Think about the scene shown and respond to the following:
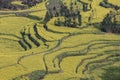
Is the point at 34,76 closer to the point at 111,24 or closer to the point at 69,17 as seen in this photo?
the point at 111,24

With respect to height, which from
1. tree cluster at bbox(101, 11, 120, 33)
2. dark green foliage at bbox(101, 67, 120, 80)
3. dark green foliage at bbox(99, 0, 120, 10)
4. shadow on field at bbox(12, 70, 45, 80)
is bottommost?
dark green foliage at bbox(101, 67, 120, 80)

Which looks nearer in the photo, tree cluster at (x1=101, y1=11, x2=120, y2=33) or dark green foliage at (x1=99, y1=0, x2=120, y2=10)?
tree cluster at (x1=101, y1=11, x2=120, y2=33)

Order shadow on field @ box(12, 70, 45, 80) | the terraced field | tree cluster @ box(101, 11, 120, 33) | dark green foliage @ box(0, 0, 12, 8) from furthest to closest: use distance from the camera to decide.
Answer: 1. dark green foliage @ box(0, 0, 12, 8)
2. tree cluster @ box(101, 11, 120, 33)
3. the terraced field
4. shadow on field @ box(12, 70, 45, 80)

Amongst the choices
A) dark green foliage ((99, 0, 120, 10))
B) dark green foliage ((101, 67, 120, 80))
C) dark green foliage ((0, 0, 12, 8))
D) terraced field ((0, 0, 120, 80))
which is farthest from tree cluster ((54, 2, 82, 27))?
dark green foliage ((0, 0, 12, 8))

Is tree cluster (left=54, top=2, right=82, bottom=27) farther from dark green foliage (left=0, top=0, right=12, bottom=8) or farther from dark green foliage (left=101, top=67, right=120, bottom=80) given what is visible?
dark green foliage (left=0, top=0, right=12, bottom=8)

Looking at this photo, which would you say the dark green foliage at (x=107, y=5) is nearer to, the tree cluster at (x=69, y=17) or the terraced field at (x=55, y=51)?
the terraced field at (x=55, y=51)

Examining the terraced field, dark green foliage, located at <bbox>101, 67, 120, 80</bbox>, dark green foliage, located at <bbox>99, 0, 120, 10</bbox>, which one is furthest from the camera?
dark green foliage, located at <bbox>99, 0, 120, 10</bbox>

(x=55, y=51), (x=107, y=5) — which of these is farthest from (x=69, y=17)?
(x=55, y=51)
